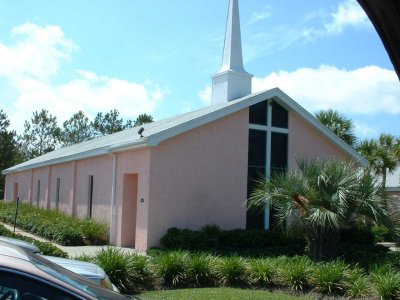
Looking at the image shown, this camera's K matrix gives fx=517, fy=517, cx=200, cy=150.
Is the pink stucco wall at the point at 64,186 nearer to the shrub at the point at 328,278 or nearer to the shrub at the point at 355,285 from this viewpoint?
the shrub at the point at 328,278

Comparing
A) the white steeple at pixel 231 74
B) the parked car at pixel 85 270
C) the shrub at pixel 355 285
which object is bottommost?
the shrub at pixel 355 285

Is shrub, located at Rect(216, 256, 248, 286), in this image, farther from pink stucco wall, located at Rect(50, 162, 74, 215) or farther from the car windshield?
pink stucco wall, located at Rect(50, 162, 74, 215)

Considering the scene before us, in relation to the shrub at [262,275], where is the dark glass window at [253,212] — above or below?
above

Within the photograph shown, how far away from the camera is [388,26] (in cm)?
322

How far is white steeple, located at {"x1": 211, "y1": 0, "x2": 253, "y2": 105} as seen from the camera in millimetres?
21661

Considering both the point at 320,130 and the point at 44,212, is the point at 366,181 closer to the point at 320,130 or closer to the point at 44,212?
the point at 320,130

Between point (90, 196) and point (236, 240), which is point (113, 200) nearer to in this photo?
point (90, 196)

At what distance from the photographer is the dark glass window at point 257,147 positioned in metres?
19.3

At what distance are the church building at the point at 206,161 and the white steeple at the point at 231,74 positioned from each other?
4 centimetres

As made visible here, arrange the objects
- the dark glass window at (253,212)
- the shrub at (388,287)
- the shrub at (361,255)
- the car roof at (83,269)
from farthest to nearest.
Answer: the dark glass window at (253,212)
the shrub at (361,255)
the shrub at (388,287)
the car roof at (83,269)

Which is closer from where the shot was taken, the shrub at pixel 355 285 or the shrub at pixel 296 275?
the shrub at pixel 355 285

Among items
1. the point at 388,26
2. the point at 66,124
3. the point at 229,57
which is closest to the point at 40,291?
the point at 388,26

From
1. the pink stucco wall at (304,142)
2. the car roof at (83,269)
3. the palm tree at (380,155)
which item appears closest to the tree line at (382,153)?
the palm tree at (380,155)

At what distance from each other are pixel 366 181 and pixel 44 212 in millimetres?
16078
